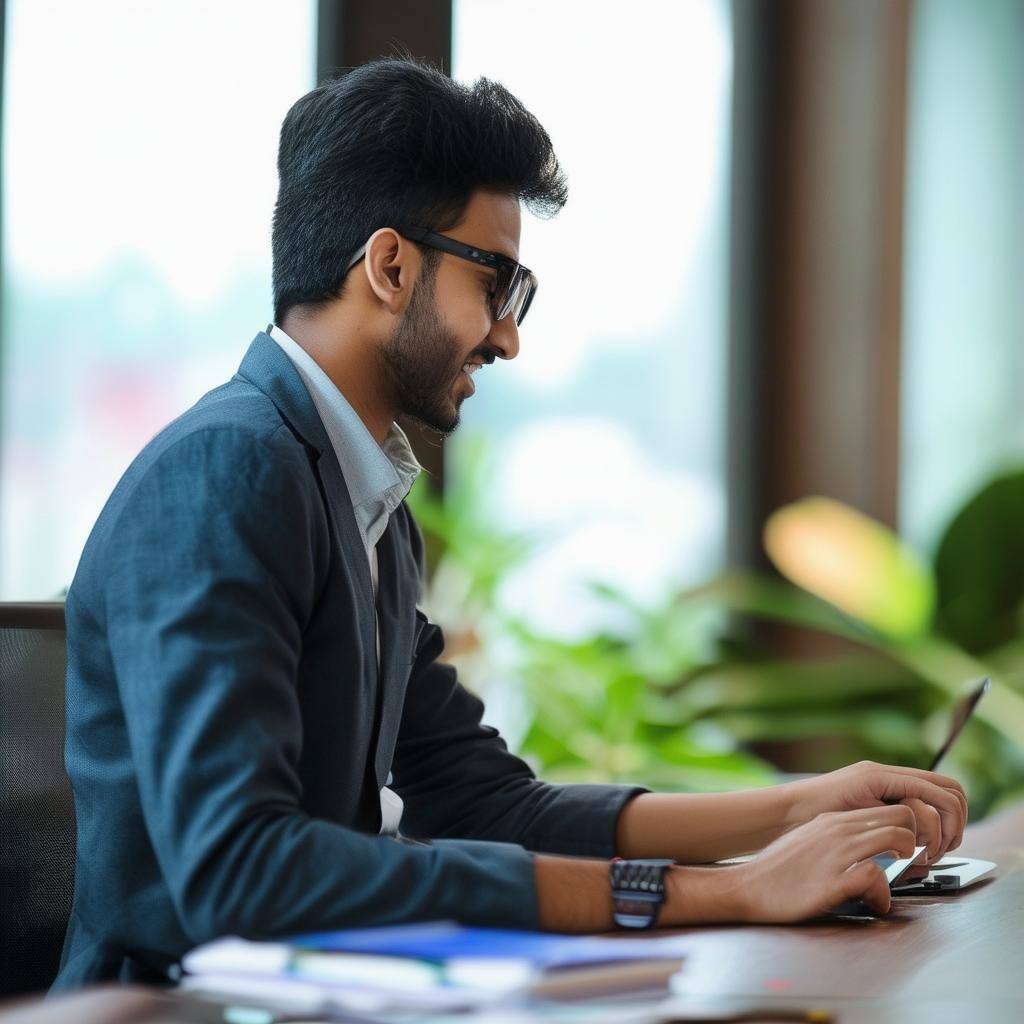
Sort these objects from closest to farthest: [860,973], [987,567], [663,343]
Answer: [860,973] → [987,567] → [663,343]

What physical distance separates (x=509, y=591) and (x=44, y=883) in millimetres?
2257

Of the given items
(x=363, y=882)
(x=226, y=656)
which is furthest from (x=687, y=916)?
(x=226, y=656)

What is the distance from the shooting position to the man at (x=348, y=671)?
104 cm

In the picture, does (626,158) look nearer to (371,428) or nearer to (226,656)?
(371,428)

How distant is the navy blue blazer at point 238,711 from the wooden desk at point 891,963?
17cm

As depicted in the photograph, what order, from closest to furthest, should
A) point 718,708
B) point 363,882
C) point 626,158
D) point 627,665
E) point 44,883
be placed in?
point 363,882, point 44,883, point 627,665, point 718,708, point 626,158

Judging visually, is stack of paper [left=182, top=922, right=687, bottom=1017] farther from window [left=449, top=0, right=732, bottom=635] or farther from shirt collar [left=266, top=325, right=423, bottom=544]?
window [left=449, top=0, right=732, bottom=635]

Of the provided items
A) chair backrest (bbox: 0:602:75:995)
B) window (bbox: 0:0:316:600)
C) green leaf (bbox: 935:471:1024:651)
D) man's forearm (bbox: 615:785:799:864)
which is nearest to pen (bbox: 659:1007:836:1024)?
man's forearm (bbox: 615:785:799:864)

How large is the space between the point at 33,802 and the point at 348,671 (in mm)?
344

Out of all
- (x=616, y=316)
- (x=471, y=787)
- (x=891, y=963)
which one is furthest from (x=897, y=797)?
(x=616, y=316)

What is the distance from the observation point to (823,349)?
14.0ft

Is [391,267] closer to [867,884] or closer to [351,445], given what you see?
[351,445]

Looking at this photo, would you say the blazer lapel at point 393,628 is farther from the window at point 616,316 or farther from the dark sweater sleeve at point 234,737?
the window at point 616,316

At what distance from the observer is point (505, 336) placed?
1.47m
